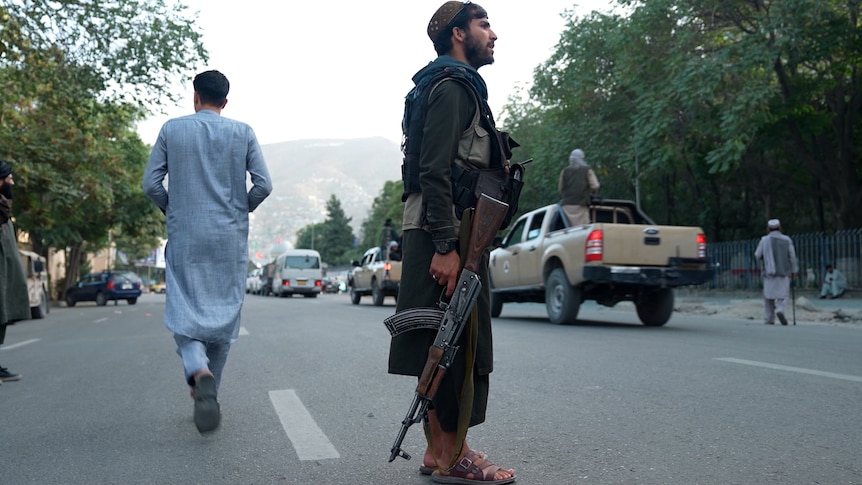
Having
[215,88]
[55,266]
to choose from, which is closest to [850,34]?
[215,88]

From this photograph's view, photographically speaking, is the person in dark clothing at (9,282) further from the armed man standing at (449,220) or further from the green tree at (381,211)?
the green tree at (381,211)

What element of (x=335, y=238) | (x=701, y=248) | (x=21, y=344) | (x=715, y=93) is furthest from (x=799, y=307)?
(x=335, y=238)

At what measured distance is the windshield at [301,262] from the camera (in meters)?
41.2

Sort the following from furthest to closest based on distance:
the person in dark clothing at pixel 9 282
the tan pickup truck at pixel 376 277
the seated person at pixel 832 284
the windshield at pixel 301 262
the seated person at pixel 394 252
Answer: the windshield at pixel 301 262, the tan pickup truck at pixel 376 277, the seated person at pixel 394 252, the seated person at pixel 832 284, the person in dark clothing at pixel 9 282

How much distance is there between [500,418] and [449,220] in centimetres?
187

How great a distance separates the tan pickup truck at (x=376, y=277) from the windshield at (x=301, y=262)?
15580 millimetres

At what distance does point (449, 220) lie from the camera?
10.1ft

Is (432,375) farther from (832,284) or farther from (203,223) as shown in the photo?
(832,284)

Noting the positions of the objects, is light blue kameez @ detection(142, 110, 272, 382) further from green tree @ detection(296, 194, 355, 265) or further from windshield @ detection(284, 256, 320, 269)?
green tree @ detection(296, 194, 355, 265)

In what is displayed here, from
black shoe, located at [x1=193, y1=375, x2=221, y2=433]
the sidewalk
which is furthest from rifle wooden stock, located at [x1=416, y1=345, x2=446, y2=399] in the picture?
the sidewalk

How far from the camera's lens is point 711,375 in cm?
602

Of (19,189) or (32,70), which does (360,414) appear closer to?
(32,70)

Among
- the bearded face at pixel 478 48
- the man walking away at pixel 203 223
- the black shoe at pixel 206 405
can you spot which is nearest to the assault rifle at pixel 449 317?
the bearded face at pixel 478 48

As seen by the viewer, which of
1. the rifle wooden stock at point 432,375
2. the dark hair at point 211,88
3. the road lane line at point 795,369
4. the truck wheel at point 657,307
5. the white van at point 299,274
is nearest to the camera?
the rifle wooden stock at point 432,375
